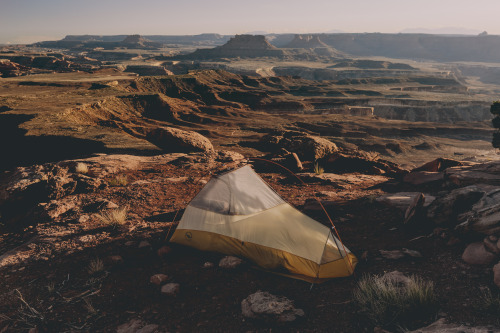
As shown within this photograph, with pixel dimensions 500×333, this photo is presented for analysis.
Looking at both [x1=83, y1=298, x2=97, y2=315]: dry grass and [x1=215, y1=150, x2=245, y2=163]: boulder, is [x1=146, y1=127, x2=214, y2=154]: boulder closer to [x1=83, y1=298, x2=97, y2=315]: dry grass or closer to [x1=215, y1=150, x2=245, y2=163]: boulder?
[x1=215, y1=150, x2=245, y2=163]: boulder

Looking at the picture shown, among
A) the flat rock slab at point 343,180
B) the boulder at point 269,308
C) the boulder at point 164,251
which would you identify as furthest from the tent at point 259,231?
the flat rock slab at point 343,180

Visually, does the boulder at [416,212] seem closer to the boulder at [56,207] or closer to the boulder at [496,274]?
the boulder at [496,274]

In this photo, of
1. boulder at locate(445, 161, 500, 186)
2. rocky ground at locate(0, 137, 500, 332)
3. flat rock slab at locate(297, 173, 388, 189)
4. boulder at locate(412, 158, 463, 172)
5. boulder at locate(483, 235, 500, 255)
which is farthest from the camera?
boulder at locate(412, 158, 463, 172)

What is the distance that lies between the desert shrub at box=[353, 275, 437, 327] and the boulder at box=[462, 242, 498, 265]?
4.12 feet

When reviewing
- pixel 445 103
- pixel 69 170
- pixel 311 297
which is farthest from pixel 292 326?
pixel 445 103

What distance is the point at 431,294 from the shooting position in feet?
15.0

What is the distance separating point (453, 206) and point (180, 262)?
641cm

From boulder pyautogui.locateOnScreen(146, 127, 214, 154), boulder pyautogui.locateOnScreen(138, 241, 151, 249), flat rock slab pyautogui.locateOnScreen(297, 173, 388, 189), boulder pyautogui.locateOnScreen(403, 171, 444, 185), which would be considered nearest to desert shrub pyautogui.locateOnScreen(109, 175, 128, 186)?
boulder pyautogui.locateOnScreen(138, 241, 151, 249)

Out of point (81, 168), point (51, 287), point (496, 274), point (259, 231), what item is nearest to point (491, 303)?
point (496, 274)

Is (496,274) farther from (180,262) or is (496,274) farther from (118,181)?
(118,181)

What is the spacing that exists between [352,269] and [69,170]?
10126mm

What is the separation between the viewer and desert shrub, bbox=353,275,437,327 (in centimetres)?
447

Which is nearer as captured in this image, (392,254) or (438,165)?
(392,254)

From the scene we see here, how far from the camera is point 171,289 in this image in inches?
216
